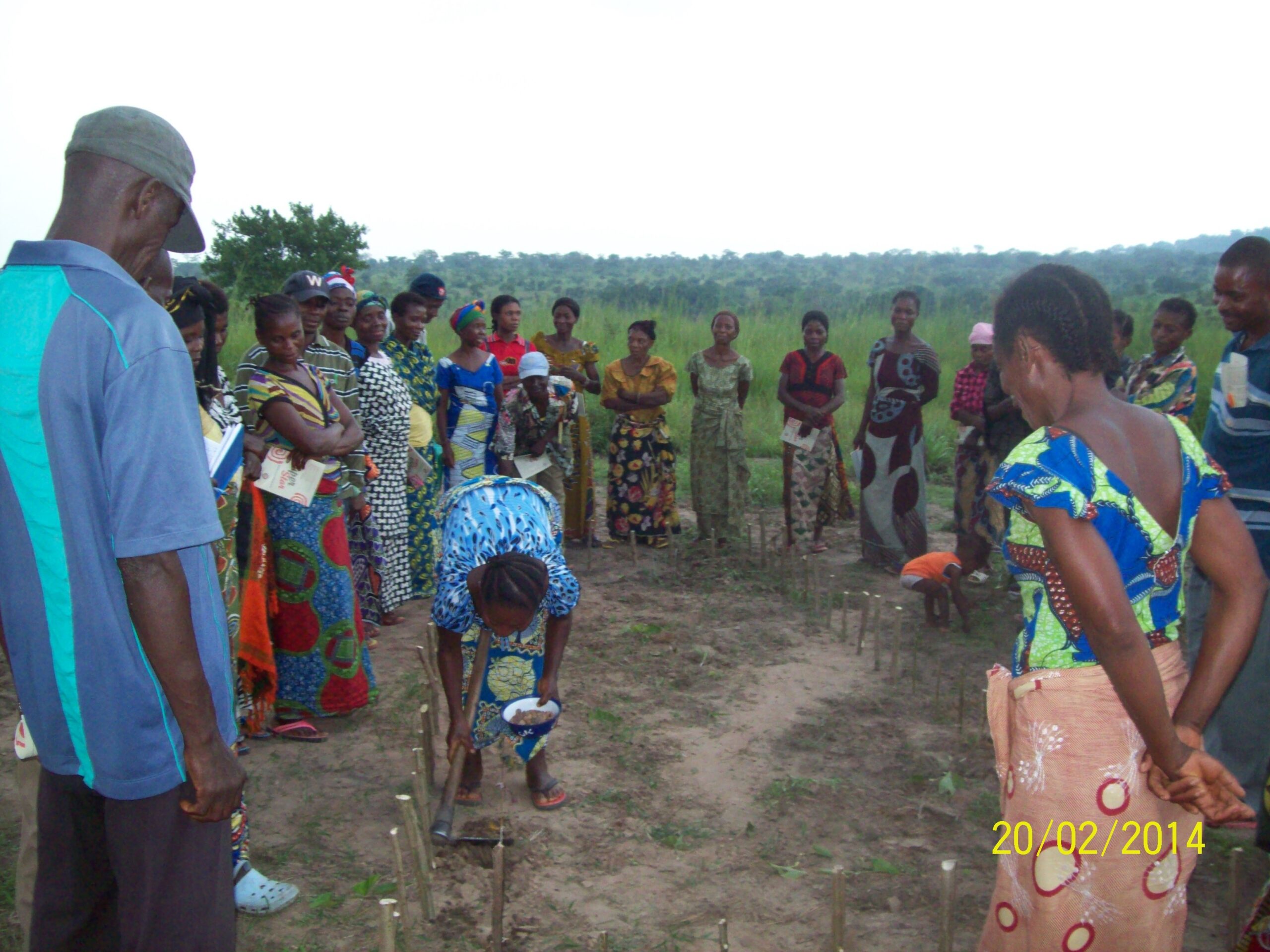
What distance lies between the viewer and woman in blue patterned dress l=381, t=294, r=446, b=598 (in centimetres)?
593

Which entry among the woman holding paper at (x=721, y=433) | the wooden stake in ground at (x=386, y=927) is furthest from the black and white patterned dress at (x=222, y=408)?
the woman holding paper at (x=721, y=433)

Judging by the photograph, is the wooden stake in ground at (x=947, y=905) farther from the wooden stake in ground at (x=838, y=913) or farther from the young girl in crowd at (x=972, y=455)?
the young girl in crowd at (x=972, y=455)

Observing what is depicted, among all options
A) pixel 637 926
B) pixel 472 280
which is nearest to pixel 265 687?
pixel 637 926

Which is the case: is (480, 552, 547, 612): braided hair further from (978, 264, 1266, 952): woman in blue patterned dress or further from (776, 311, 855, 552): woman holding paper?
(776, 311, 855, 552): woman holding paper

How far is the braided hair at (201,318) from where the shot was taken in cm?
308

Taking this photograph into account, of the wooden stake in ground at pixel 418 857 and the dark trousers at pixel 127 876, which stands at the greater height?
the dark trousers at pixel 127 876

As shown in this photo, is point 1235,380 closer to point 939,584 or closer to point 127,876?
point 939,584

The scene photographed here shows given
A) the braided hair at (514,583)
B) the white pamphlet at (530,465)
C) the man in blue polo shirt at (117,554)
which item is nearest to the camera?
the man in blue polo shirt at (117,554)

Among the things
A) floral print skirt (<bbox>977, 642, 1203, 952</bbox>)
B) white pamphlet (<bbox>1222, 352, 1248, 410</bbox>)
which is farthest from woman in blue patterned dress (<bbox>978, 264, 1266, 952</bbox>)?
white pamphlet (<bbox>1222, 352, 1248, 410</bbox>)

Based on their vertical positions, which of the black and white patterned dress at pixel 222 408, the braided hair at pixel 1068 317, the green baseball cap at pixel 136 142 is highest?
the green baseball cap at pixel 136 142

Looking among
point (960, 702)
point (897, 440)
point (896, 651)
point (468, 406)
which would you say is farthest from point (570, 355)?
point (960, 702)

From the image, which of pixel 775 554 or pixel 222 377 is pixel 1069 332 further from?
pixel 775 554

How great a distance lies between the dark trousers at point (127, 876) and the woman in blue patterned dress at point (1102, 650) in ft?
5.06
